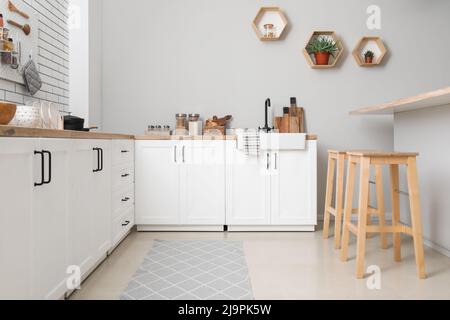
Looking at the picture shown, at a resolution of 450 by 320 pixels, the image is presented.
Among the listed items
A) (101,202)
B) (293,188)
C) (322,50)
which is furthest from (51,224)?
(322,50)

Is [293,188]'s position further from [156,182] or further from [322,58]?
[322,58]

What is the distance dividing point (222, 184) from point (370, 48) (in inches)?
84.4

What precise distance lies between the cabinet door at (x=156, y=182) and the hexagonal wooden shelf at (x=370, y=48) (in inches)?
84.4

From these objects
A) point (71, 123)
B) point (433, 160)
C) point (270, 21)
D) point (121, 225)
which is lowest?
point (121, 225)

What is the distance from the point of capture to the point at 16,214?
137cm

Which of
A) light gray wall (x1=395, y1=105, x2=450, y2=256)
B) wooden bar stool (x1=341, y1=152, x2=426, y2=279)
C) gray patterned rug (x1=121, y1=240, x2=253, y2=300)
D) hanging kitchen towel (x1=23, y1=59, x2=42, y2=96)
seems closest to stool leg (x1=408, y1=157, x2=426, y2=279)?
wooden bar stool (x1=341, y1=152, x2=426, y2=279)

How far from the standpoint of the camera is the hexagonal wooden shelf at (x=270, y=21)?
385 centimetres

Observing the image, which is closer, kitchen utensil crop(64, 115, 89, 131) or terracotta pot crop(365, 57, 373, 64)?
kitchen utensil crop(64, 115, 89, 131)

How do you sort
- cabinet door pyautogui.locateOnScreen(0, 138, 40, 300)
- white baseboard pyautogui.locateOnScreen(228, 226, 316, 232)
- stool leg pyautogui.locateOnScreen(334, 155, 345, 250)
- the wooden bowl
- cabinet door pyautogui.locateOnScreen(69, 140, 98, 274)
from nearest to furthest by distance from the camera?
1. cabinet door pyautogui.locateOnScreen(0, 138, 40, 300)
2. the wooden bowl
3. cabinet door pyautogui.locateOnScreen(69, 140, 98, 274)
4. stool leg pyautogui.locateOnScreen(334, 155, 345, 250)
5. white baseboard pyautogui.locateOnScreen(228, 226, 316, 232)

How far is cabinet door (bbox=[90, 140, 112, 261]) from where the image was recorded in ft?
7.53

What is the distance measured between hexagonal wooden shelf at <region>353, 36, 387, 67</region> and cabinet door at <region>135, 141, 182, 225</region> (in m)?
2.14

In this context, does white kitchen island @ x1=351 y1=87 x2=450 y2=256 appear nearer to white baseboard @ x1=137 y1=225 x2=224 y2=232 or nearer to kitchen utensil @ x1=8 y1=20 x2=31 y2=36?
white baseboard @ x1=137 y1=225 x2=224 y2=232

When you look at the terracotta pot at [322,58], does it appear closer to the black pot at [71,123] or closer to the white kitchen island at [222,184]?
the white kitchen island at [222,184]
